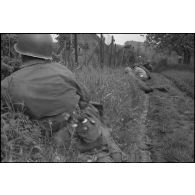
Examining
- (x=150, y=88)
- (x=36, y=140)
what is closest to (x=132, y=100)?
(x=150, y=88)

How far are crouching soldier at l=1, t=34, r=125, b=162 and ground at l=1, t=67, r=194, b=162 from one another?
114mm

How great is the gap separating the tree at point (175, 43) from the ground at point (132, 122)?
0.20 m

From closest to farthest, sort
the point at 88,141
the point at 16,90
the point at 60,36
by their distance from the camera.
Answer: the point at 16,90 → the point at 88,141 → the point at 60,36

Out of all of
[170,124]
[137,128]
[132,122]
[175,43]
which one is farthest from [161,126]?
[175,43]

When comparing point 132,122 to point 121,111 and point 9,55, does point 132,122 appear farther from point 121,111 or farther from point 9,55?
point 9,55

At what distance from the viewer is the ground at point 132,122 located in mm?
2977

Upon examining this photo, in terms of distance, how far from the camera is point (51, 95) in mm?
3129

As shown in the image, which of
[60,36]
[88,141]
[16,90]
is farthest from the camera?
[60,36]

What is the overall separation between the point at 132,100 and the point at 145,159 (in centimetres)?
73

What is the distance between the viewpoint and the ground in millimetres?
2977

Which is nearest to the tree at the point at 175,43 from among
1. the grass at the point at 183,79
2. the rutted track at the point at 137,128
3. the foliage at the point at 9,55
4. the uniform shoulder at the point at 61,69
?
the grass at the point at 183,79

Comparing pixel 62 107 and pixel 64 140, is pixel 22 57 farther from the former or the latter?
pixel 64 140

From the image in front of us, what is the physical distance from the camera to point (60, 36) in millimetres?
3457

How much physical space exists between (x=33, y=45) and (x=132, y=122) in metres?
1.26
